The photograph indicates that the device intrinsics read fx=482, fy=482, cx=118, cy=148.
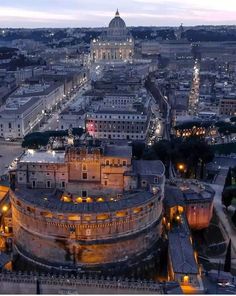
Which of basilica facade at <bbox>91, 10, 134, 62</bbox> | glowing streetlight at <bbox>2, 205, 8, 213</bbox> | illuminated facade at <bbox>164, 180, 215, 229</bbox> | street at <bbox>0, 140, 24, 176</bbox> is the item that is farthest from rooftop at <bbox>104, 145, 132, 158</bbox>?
→ basilica facade at <bbox>91, 10, 134, 62</bbox>

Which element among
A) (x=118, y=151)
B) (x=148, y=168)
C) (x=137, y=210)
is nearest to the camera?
(x=137, y=210)

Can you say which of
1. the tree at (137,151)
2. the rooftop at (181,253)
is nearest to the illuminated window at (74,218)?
the rooftop at (181,253)

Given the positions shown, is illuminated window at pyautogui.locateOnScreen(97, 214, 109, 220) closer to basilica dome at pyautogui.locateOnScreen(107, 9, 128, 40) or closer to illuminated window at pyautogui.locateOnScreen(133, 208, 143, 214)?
illuminated window at pyautogui.locateOnScreen(133, 208, 143, 214)

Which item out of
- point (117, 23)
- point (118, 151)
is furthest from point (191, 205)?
point (117, 23)

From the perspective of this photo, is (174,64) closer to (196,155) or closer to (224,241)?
(196,155)

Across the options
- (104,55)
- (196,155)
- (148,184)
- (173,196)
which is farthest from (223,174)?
(104,55)

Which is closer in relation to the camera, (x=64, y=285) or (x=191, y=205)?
(x=64, y=285)

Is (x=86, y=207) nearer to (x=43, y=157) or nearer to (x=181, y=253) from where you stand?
(x=181, y=253)
